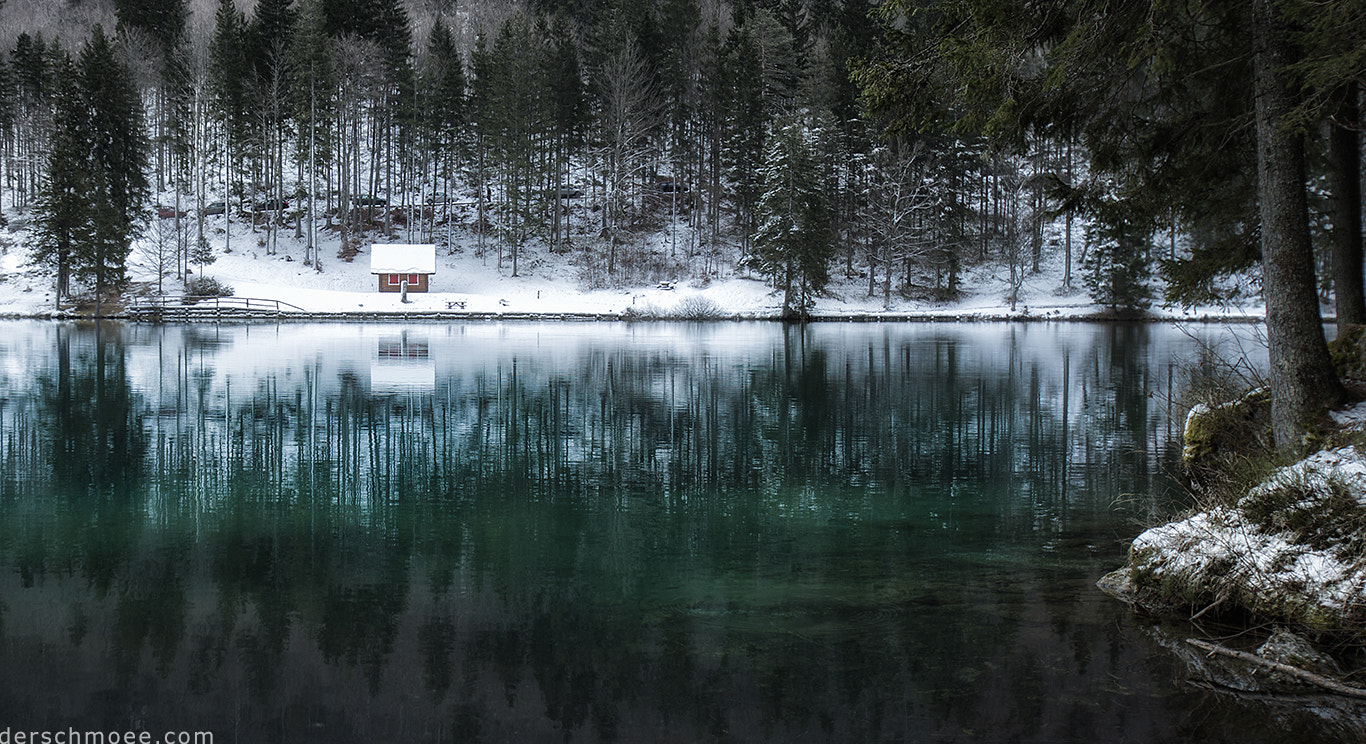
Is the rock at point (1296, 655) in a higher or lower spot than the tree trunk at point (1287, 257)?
lower

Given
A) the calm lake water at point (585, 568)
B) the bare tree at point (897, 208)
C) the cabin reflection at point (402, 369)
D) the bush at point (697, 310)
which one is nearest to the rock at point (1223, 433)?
the calm lake water at point (585, 568)

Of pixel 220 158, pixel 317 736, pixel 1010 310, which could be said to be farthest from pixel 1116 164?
pixel 220 158

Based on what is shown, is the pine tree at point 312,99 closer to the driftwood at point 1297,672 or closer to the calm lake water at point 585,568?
the calm lake water at point 585,568

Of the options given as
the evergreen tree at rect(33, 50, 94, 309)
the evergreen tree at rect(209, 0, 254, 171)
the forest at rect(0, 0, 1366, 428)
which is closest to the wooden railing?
the forest at rect(0, 0, 1366, 428)

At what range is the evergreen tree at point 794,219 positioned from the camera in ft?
177

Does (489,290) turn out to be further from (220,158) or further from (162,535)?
(162,535)

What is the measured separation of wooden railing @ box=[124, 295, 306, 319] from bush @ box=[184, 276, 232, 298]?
0.78m

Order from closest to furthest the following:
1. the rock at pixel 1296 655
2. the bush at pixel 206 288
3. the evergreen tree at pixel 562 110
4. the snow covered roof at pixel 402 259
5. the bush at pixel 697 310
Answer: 1. the rock at pixel 1296 655
2. the bush at pixel 697 310
3. the bush at pixel 206 288
4. the snow covered roof at pixel 402 259
5. the evergreen tree at pixel 562 110

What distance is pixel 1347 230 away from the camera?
41.5 feet

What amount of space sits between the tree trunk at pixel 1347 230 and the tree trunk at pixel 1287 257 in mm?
3724

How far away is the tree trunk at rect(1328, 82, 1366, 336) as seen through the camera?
12672mm

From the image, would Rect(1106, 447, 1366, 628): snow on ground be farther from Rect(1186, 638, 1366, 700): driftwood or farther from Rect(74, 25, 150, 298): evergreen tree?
Rect(74, 25, 150, 298): evergreen tree

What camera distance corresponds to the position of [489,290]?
2594 inches

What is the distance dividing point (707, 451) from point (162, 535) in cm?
778
